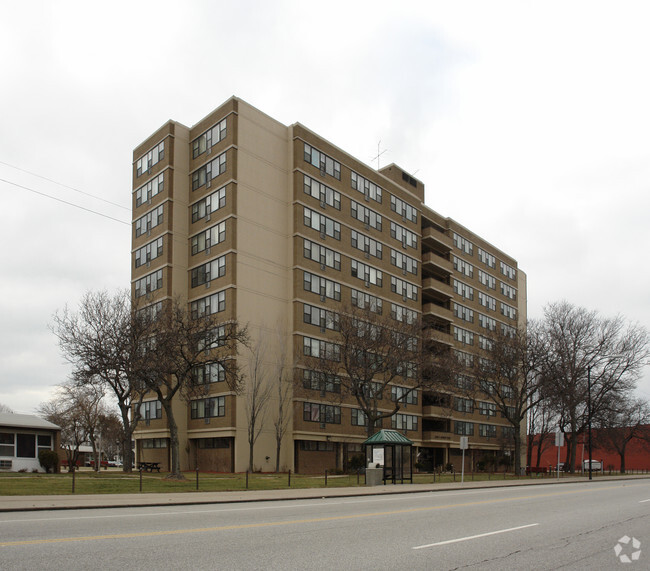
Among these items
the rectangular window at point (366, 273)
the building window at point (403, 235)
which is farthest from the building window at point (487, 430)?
the rectangular window at point (366, 273)

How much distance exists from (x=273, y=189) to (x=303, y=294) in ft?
29.1

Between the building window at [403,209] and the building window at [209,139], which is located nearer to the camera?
the building window at [209,139]

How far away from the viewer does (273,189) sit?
5491cm

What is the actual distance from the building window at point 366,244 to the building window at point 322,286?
202 inches

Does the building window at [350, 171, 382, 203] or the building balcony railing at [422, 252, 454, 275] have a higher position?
the building window at [350, 171, 382, 203]

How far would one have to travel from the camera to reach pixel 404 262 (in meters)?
68.6

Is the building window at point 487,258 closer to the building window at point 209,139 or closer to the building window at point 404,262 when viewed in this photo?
the building window at point 404,262

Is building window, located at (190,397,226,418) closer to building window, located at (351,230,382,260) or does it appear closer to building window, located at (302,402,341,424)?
building window, located at (302,402,341,424)

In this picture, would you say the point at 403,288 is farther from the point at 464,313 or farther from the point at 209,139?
the point at 209,139

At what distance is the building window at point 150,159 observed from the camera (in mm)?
58053

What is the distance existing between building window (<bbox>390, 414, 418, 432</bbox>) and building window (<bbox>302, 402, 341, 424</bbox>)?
29.6 feet

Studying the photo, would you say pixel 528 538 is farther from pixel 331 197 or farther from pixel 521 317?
pixel 521 317

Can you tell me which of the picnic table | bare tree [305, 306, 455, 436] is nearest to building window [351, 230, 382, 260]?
bare tree [305, 306, 455, 436]

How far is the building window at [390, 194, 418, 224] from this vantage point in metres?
68.2
